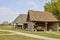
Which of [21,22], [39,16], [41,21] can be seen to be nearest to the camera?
[41,21]

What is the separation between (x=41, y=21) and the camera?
5059 centimetres

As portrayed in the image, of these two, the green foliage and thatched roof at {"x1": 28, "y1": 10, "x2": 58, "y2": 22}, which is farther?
the green foliage

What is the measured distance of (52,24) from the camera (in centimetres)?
5403

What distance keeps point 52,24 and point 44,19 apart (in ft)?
11.9

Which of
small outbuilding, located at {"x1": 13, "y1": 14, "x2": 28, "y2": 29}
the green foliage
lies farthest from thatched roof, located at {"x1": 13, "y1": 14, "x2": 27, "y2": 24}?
the green foliage

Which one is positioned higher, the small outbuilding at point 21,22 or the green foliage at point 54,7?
the green foliage at point 54,7

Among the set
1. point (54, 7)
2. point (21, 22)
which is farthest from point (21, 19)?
point (54, 7)

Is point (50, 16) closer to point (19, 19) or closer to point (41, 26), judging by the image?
point (41, 26)

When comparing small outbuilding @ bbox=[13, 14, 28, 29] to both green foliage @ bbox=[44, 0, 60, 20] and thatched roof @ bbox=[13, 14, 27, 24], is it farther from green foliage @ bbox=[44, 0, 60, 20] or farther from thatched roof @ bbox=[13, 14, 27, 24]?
green foliage @ bbox=[44, 0, 60, 20]

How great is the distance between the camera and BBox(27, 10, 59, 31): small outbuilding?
5050 cm

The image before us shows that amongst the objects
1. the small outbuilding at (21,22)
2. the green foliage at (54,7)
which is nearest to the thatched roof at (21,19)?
the small outbuilding at (21,22)

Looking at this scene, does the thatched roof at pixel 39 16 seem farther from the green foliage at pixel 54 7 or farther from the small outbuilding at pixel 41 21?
the green foliage at pixel 54 7

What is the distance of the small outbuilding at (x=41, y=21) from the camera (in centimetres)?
5050

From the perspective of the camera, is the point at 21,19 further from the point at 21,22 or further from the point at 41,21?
the point at 41,21
